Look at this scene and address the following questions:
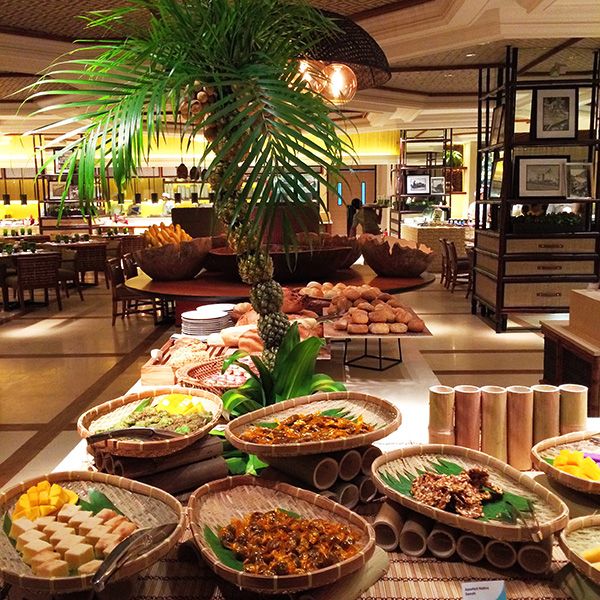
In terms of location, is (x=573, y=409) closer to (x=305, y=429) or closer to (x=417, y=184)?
(x=305, y=429)

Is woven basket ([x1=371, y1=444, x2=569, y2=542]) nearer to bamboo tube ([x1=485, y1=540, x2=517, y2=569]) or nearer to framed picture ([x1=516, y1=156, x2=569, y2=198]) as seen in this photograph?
bamboo tube ([x1=485, y1=540, x2=517, y2=569])

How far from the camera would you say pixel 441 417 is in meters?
1.70

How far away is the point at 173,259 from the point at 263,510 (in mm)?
2376

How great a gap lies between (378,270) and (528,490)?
256 cm

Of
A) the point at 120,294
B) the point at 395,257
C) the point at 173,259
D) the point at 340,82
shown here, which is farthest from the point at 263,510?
the point at 120,294

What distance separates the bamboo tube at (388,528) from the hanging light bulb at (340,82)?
2605 millimetres

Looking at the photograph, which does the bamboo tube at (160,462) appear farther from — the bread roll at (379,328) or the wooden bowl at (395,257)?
the wooden bowl at (395,257)

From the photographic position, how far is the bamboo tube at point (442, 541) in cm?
125

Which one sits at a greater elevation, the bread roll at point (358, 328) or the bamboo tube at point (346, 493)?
the bread roll at point (358, 328)

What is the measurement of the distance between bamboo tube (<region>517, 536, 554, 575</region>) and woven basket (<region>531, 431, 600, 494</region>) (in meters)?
0.19

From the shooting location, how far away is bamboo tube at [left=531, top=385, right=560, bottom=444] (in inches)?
66.4

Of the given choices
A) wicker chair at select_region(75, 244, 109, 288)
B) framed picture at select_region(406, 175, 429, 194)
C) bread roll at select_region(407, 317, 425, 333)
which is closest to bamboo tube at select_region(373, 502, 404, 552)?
bread roll at select_region(407, 317, 425, 333)

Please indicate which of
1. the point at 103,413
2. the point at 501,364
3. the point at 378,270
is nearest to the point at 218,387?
the point at 103,413

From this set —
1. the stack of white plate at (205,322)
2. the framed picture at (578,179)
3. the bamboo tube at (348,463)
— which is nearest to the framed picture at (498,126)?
the framed picture at (578,179)
